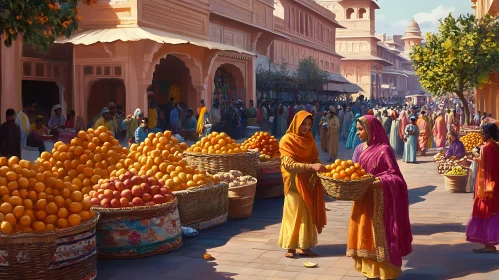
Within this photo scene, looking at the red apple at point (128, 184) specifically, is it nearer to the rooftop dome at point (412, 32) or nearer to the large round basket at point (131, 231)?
the large round basket at point (131, 231)

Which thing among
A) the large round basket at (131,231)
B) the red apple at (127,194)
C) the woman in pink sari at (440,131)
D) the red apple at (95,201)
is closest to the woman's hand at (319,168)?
the large round basket at (131,231)

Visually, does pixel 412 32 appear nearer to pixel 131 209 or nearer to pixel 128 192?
pixel 128 192

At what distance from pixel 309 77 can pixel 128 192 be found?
28527 millimetres

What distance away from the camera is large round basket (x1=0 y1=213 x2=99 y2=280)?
4.35 m

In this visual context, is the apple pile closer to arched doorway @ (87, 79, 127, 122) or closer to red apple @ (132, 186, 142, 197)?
red apple @ (132, 186, 142, 197)

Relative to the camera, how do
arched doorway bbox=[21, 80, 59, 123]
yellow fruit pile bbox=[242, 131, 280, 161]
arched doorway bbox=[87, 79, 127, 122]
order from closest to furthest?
yellow fruit pile bbox=[242, 131, 280, 161] → arched doorway bbox=[21, 80, 59, 123] → arched doorway bbox=[87, 79, 127, 122]

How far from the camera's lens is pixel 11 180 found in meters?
4.81

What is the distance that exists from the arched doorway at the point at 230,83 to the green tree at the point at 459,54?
25.1ft

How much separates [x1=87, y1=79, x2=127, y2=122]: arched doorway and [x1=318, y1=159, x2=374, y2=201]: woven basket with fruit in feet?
47.0

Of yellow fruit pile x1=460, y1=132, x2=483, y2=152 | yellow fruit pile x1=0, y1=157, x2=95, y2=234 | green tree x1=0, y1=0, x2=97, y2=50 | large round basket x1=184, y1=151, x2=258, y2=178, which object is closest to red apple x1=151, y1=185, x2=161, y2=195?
yellow fruit pile x1=0, y1=157, x2=95, y2=234

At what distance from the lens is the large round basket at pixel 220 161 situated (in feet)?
26.6

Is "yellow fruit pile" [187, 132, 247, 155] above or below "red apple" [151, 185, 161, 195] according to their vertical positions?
above

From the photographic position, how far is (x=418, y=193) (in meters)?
9.73

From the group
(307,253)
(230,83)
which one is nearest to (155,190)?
(307,253)
